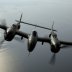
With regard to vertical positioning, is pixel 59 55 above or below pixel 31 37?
below

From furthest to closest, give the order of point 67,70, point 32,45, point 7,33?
point 67,70 → point 7,33 → point 32,45

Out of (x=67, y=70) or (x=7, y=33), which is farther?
(x=67, y=70)

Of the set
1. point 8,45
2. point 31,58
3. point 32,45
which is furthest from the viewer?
point 8,45

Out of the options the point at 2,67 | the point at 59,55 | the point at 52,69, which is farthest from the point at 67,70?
the point at 2,67

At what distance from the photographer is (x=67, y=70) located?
139625 millimetres

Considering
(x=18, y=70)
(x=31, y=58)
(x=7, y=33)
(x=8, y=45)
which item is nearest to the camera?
(x=7, y=33)

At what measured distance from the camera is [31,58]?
152m

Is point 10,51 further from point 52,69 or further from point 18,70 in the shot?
point 52,69

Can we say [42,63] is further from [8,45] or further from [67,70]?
[8,45]

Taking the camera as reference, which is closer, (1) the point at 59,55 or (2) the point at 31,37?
(2) the point at 31,37

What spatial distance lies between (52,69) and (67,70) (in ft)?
39.8

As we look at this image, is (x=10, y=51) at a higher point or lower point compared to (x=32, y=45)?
lower

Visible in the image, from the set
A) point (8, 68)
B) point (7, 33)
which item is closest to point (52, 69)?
point (8, 68)

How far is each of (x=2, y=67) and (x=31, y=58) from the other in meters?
29.0
